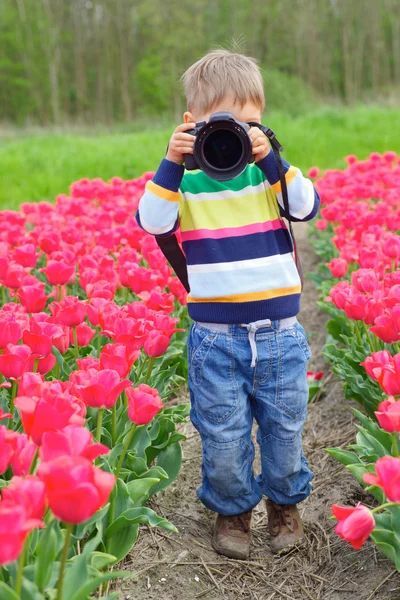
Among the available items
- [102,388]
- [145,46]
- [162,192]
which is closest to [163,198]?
[162,192]

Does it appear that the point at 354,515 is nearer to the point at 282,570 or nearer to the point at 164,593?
the point at 164,593

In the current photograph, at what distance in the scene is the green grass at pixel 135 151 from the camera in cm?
802

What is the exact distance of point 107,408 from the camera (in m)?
1.54

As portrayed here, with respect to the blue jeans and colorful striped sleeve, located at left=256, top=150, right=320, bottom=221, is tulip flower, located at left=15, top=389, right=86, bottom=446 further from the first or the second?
colorful striped sleeve, located at left=256, top=150, right=320, bottom=221

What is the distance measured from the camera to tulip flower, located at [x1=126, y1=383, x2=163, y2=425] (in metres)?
1.51

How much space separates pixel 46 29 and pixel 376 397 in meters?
27.4

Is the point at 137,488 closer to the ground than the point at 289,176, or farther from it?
closer to the ground

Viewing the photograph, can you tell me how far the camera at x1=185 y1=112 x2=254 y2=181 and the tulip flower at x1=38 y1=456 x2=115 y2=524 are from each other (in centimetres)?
97

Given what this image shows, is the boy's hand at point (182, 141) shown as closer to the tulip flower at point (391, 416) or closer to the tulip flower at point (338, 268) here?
→ the tulip flower at point (391, 416)

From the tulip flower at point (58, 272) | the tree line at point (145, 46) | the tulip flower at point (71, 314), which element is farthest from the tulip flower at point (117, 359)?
the tree line at point (145, 46)

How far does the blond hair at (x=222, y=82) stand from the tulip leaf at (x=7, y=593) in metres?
1.28

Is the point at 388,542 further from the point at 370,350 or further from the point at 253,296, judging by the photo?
the point at 370,350

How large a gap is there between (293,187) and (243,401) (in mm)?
608

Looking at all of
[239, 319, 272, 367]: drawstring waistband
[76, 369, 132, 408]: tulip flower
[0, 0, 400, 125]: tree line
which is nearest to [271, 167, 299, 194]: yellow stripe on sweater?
[239, 319, 272, 367]: drawstring waistband
